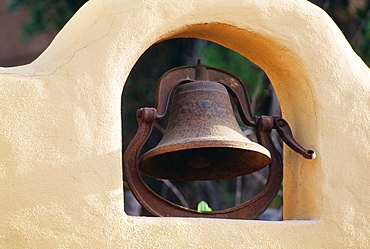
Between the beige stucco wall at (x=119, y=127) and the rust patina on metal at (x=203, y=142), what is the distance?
11cm

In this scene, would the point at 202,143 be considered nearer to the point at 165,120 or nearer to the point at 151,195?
the point at 151,195

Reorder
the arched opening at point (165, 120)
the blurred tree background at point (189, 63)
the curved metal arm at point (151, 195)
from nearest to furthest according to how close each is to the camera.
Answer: the curved metal arm at point (151, 195), the blurred tree background at point (189, 63), the arched opening at point (165, 120)

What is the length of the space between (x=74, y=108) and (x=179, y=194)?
345cm

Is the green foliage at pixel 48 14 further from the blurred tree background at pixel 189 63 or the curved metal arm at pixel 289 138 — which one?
the curved metal arm at pixel 289 138

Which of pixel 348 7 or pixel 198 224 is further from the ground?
pixel 348 7

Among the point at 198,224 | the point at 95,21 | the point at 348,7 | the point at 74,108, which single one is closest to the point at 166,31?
the point at 95,21

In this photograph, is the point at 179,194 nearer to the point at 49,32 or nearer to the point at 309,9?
the point at 49,32

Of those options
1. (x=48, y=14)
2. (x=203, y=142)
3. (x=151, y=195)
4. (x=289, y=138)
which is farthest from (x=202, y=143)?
(x=48, y=14)

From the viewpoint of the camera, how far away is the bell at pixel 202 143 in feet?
7.78

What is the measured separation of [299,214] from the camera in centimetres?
246

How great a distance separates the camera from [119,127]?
2236mm

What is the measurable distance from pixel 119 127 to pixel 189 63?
3491mm

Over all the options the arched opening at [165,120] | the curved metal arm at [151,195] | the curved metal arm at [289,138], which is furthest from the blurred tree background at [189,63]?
the curved metal arm at [151,195]

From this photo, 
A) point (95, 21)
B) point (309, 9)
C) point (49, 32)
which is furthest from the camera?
point (49, 32)
